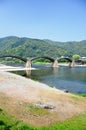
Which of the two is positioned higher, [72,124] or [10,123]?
[10,123]

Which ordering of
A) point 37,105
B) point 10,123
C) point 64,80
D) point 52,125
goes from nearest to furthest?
1. point 10,123
2. point 52,125
3. point 37,105
4. point 64,80

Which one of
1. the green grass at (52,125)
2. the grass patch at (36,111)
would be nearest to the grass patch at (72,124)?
the green grass at (52,125)

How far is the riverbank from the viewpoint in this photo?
72.4 ft

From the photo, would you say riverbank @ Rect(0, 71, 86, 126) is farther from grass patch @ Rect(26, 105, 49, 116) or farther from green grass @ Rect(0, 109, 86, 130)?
green grass @ Rect(0, 109, 86, 130)

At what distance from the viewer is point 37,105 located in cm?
2438

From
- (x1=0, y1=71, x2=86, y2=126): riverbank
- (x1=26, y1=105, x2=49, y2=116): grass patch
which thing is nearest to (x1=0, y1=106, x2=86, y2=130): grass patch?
(x1=0, y1=71, x2=86, y2=126): riverbank

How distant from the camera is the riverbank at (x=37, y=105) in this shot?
22062 millimetres

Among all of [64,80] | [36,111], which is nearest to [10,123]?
[36,111]

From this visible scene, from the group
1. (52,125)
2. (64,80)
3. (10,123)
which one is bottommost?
(64,80)

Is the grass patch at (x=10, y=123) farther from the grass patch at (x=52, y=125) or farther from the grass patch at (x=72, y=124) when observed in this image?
→ the grass patch at (x=72, y=124)

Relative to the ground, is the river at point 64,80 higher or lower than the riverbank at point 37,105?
lower

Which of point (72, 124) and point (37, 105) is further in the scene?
point (37, 105)

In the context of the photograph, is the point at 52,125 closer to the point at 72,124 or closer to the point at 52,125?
the point at 52,125

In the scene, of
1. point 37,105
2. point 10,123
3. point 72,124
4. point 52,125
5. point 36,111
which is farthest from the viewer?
point 37,105
